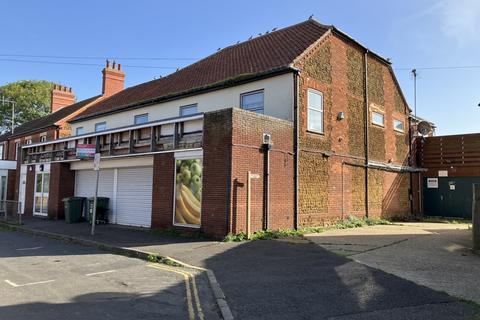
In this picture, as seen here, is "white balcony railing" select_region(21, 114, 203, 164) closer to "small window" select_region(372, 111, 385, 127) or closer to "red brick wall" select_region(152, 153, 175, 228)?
"red brick wall" select_region(152, 153, 175, 228)

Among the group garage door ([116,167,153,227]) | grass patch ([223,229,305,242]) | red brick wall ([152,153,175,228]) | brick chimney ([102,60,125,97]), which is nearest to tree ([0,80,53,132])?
brick chimney ([102,60,125,97])

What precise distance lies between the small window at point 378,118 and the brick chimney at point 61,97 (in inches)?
1163

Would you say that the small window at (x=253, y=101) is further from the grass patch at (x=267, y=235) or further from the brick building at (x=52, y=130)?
the brick building at (x=52, y=130)

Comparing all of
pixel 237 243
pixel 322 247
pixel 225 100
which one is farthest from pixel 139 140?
pixel 322 247

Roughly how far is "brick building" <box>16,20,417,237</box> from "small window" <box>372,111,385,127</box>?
0.37ft

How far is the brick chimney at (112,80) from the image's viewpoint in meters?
32.6

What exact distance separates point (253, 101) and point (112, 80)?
19.9m

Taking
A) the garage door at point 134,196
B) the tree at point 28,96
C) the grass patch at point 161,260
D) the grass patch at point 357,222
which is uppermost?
the tree at point 28,96

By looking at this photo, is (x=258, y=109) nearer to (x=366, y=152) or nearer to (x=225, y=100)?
(x=225, y=100)

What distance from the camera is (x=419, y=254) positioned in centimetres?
1083

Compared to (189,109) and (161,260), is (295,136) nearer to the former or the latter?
(189,109)

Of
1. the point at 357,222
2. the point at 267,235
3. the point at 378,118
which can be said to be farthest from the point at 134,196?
the point at 378,118

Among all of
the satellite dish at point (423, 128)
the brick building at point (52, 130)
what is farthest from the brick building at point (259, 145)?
the brick building at point (52, 130)

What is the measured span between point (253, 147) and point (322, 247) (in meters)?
4.02
